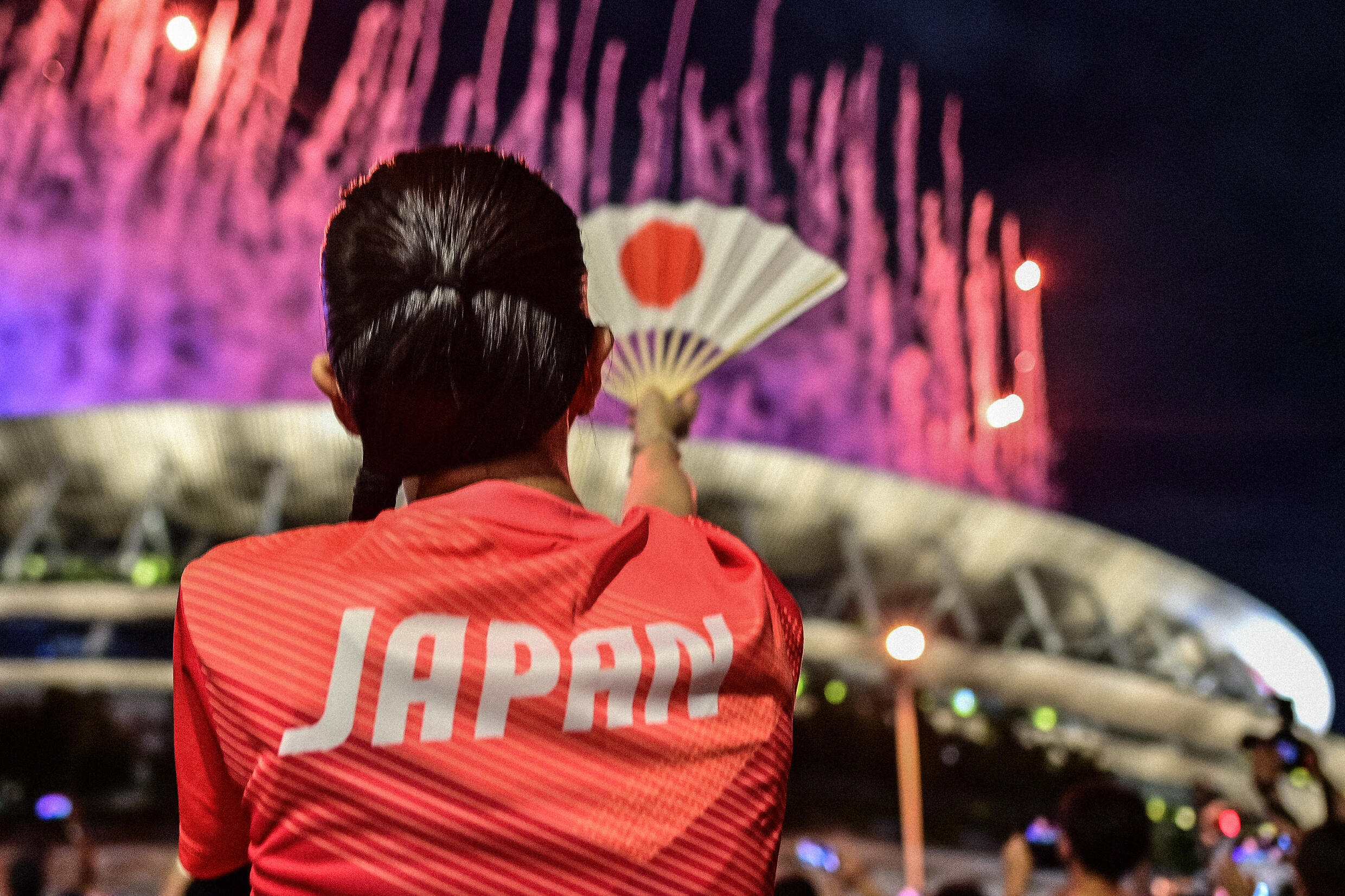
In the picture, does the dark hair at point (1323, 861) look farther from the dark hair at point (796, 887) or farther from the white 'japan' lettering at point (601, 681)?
the white 'japan' lettering at point (601, 681)

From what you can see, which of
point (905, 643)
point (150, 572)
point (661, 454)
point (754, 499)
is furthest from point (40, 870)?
point (754, 499)

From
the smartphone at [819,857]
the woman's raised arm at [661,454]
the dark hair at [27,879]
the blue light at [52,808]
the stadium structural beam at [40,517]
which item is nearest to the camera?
the woman's raised arm at [661,454]

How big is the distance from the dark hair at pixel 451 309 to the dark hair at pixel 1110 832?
8.99 ft

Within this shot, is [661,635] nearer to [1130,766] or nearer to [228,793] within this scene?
[228,793]

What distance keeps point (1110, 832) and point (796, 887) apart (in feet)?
3.48

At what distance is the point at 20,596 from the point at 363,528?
61.1 ft

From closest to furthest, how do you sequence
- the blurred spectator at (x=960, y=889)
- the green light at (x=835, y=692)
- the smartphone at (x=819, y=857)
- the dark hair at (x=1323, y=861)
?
the dark hair at (x=1323, y=861)
the blurred spectator at (x=960, y=889)
the smartphone at (x=819, y=857)
the green light at (x=835, y=692)

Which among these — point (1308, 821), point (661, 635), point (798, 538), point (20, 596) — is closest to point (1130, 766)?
point (1308, 821)

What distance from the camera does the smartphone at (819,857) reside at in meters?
5.25

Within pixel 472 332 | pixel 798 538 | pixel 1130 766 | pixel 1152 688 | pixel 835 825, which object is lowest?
pixel 1130 766

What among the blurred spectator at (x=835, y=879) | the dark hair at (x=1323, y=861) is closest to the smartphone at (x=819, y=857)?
the blurred spectator at (x=835, y=879)

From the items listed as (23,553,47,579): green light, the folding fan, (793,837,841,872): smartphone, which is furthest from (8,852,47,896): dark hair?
(23,553,47,579): green light

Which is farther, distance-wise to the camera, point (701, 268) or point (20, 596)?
point (20, 596)

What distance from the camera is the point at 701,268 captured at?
290 centimetres
